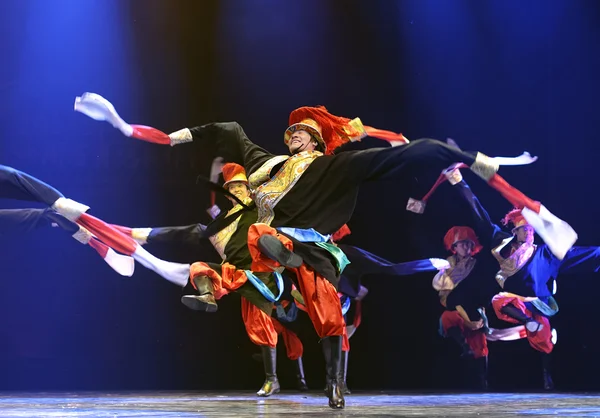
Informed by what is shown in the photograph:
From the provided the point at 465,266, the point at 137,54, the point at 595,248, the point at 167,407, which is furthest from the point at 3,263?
the point at 595,248

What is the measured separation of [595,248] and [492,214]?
2.37 ft

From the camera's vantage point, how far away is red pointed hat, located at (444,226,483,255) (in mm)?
5207

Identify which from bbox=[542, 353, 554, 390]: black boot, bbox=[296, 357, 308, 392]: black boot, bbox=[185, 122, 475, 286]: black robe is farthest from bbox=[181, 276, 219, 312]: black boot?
bbox=[542, 353, 554, 390]: black boot

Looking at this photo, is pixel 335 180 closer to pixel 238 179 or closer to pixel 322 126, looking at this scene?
pixel 322 126

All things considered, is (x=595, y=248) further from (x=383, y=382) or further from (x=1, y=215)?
(x=1, y=215)

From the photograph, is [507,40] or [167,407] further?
[507,40]

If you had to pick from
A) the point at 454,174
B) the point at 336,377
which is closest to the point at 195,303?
the point at 336,377

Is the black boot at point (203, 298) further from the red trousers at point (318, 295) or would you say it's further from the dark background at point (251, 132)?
the dark background at point (251, 132)

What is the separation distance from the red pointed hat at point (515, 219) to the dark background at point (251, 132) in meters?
0.10

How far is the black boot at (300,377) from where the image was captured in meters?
4.82

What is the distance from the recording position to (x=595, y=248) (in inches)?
193

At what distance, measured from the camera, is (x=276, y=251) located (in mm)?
2893

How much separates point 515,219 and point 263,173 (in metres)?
2.43

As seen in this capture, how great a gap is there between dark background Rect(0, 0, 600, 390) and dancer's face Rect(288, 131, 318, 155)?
1.76m
